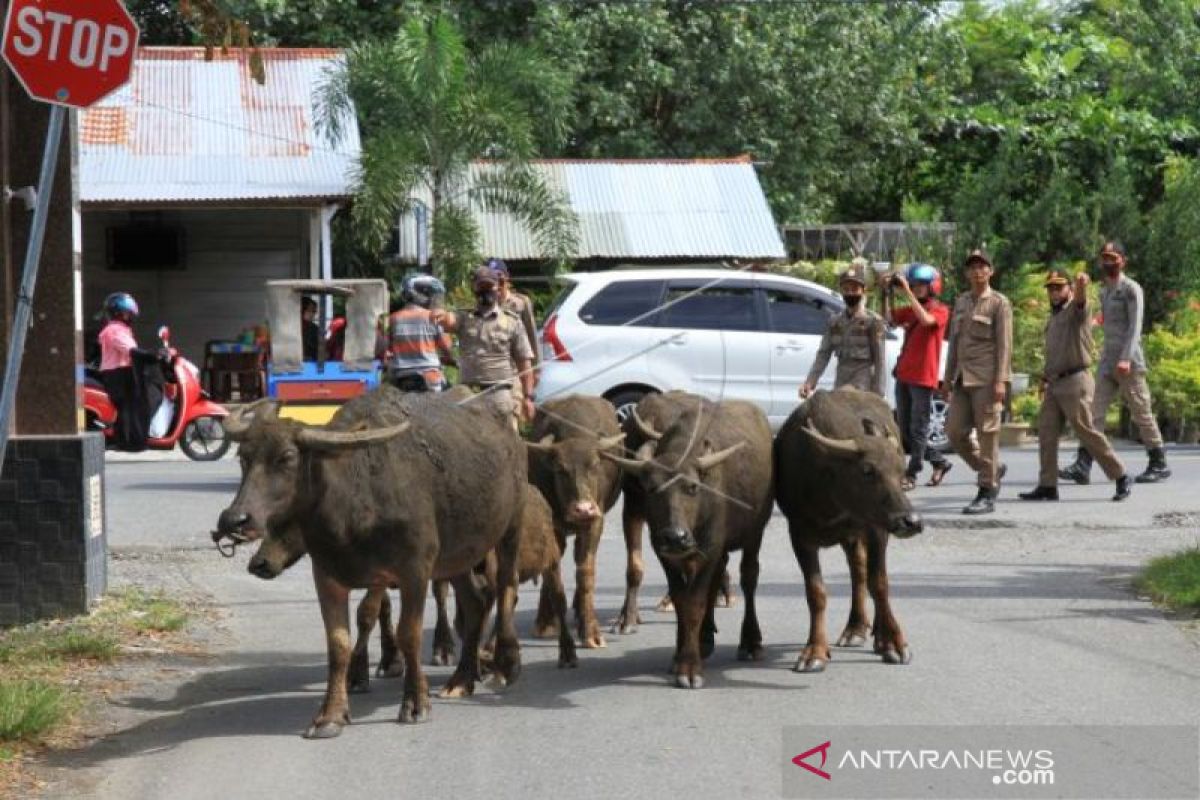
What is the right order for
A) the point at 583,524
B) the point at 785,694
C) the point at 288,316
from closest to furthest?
1. the point at 785,694
2. the point at 583,524
3. the point at 288,316

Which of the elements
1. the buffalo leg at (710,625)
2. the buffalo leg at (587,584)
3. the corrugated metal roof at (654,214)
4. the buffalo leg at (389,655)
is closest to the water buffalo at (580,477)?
the buffalo leg at (587,584)

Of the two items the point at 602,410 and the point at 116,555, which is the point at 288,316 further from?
the point at 602,410

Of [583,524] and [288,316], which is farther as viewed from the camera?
[288,316]

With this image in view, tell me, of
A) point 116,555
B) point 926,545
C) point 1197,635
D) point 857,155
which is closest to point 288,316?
point 116,555

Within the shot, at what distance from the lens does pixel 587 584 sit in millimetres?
10156

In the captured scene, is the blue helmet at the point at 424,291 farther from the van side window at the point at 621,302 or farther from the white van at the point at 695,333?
the van side window at the point at 621,302

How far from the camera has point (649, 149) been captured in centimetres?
3431

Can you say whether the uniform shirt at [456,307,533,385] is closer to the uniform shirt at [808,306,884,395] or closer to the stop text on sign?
the uniform shirt at [808,306,884,395]

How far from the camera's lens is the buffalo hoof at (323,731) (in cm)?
816

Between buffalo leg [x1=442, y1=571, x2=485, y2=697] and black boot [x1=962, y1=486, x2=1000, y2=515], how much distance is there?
22.4 feet

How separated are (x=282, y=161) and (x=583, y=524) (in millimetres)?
18044

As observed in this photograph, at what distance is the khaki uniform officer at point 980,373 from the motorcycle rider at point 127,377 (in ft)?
29.5

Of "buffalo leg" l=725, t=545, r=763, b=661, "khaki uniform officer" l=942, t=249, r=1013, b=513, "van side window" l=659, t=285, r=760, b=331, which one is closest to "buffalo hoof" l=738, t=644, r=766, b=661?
"buffalo leg" l=725, t=545, r=763, b=661

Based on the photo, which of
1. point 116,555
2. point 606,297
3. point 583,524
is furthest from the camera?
point 606,297
